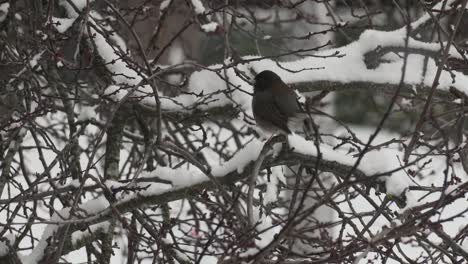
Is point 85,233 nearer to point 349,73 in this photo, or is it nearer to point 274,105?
point 274,105

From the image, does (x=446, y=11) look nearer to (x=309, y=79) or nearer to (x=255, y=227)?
(x=309, y=79)

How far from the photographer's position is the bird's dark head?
3699mm

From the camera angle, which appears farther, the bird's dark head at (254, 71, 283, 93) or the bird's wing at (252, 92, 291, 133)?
the bird's dark head at (254, 71, 283, 93)

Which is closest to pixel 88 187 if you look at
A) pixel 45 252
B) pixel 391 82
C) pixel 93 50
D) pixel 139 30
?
pixel 45 252

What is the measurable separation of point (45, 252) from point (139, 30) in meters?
4.32

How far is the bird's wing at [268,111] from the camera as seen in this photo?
3559 mm

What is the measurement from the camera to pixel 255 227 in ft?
7.15

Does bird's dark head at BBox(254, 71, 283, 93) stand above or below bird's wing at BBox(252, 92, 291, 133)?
above

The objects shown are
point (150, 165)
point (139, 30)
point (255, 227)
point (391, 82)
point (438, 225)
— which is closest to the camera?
point (255, 227)

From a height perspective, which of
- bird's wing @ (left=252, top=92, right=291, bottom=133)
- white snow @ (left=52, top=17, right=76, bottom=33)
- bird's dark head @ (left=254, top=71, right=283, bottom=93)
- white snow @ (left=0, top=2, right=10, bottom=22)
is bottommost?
bird's wing @ (left=252, top=92, right=291, bottom=133)

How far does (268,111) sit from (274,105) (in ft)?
0.19

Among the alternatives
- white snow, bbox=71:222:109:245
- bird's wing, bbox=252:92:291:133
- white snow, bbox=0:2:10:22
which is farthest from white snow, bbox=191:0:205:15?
white snow, bbox=71:222:109:245

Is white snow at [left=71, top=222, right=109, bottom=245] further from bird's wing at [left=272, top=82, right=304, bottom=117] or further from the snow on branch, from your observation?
bird's wing at [left=272, top=82, right=304, bottom=117]

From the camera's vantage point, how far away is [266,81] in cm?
373
